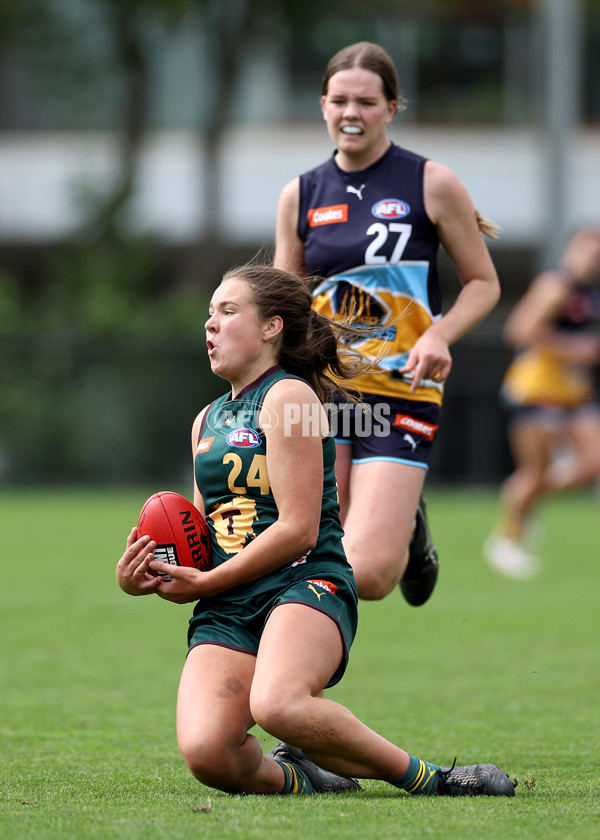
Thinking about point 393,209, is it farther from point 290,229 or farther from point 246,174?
point 246,174

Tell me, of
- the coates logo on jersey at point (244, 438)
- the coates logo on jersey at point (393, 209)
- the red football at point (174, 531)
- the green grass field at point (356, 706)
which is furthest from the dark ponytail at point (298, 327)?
the green grass field at point (356, 706)

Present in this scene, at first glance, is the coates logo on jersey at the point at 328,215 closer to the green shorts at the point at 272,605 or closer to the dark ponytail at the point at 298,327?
the dark ponytail at the point at 298,327

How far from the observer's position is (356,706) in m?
5.17

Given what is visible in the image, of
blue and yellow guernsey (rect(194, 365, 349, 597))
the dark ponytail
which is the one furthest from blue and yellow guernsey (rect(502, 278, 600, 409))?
blue and yellow guernsey (rect(194, 365, 349, 597))

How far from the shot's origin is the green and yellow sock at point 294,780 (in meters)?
3.79

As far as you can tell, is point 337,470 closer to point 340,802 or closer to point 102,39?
point 340,802

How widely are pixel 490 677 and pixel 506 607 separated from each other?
2.31m

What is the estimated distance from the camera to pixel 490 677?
19.2 feet

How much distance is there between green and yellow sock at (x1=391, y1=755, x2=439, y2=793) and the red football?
83cm

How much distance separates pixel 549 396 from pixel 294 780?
22.3ft

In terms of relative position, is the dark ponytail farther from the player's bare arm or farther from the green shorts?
the player's bare arm

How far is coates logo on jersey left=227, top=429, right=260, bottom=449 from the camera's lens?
12.7 ft

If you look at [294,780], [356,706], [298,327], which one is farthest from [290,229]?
[294,780]

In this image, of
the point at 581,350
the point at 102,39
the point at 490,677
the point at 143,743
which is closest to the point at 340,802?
the point at 143,743
